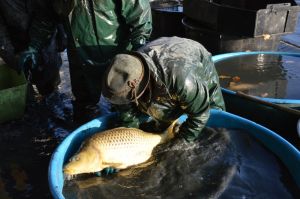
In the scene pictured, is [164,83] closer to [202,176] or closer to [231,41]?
[202,176]

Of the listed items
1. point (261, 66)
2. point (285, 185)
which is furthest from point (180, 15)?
point (285, 185)

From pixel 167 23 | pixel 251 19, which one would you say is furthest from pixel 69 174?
pixel 167 23

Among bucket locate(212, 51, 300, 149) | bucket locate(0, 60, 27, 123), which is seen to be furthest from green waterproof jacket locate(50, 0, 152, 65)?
bucket locate(212, 51, 300, 149)

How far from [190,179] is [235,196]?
0.38m

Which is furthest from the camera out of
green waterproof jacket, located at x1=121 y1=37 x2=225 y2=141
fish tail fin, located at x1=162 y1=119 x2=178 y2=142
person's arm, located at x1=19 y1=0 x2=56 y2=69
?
person's arm, located at x1=19 y1=0 x2=56 y2=69

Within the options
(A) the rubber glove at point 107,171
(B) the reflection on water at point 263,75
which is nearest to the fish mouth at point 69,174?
(A) the rubber glove at point 107,171

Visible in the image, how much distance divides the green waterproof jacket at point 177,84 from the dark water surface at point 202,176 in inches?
8.5

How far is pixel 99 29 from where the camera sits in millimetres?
3801

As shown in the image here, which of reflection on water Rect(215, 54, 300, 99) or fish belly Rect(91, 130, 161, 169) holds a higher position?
fish belly Rect(91, 130, 161, 169)

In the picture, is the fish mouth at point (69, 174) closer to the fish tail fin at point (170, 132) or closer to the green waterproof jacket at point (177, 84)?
the green waterproof jacket at point (177, 84)

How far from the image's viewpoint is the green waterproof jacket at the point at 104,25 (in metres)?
3.70

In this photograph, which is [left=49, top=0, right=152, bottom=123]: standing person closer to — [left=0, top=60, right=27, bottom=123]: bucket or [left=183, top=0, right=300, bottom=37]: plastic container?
[left=0, top=60, right=27, bottom=123]: bucket

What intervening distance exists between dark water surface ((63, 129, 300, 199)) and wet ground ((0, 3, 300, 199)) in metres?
1.06

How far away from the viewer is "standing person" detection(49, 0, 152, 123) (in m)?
3.70
